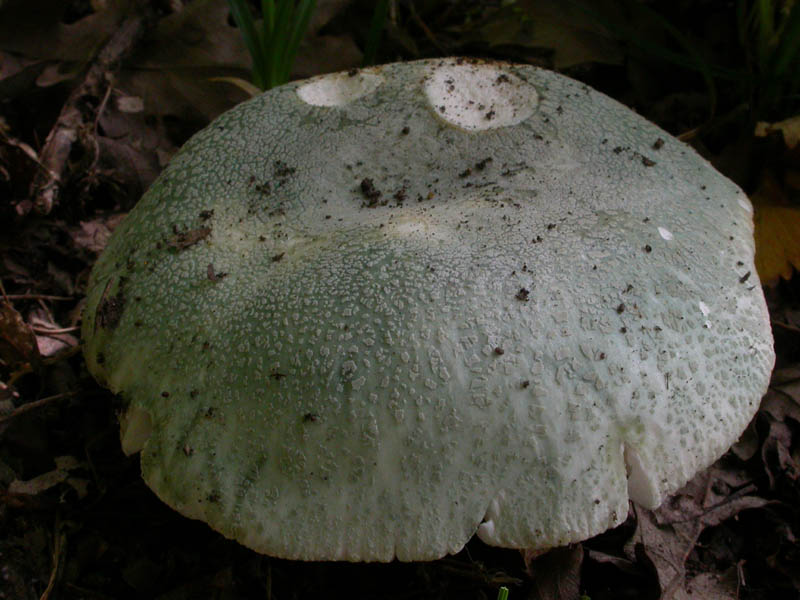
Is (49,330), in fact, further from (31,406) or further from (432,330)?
(432,330)

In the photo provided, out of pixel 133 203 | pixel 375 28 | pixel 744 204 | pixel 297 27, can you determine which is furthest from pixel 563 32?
pixel 133 203

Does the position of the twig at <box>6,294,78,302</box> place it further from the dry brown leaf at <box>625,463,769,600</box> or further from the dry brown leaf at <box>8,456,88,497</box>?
the dry brown leaf at <box>625,463,769,600</box>

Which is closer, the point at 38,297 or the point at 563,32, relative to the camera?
the point at 38,297

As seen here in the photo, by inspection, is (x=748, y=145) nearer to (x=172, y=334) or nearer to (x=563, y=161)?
(x=563, y=161)

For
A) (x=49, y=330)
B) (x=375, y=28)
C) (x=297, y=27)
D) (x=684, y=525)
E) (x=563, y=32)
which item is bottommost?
(x=684, y=525)

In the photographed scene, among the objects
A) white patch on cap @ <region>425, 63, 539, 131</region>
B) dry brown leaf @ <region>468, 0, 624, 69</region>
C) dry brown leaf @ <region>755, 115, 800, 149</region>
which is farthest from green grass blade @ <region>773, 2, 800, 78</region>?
white patch on cap @ <region>425, 63, 539, 131</region>

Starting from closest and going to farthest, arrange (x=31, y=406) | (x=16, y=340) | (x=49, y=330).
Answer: (x=31, y=406) → (x=16, y=340) → (x=49, y=330)

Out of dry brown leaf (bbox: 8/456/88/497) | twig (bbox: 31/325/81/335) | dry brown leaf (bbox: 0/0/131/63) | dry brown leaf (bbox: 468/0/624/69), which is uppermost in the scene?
dry brown leaf (bbox: 0/0/131/63)
